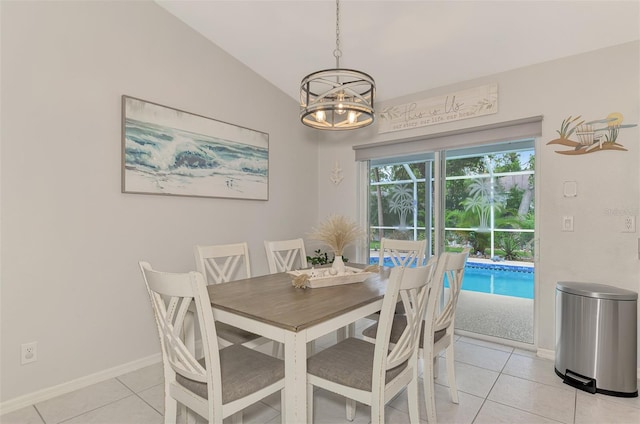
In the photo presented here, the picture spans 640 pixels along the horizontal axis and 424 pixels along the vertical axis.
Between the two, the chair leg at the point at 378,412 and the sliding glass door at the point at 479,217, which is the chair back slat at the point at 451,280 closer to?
the chair leg at the point at 378,412

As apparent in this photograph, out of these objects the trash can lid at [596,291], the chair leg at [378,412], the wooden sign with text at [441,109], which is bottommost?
the chair leg at [378,412]

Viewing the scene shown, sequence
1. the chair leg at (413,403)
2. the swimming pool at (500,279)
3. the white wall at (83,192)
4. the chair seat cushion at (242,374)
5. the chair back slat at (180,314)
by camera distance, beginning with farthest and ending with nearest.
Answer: the swimming pool at (500,279) → the white wall at (83,192) → the chair leg at (413,403) → the chair seat cushion at (242,374) → the chair back slat at (180,314)

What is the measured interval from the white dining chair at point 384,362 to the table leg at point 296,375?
8.9 inches

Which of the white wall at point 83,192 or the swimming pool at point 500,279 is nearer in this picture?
the white wall at point 83,192

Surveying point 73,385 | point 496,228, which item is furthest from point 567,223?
point 73,385

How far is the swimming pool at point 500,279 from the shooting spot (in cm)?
313

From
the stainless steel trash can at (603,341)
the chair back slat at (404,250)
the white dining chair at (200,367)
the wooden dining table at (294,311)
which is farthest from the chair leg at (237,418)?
the stainless steel trash can at (603,341)

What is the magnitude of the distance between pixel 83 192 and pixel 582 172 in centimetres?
371

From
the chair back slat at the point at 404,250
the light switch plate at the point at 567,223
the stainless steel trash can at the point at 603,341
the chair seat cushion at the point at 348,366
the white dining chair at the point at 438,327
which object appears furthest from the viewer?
the chair back slat at the point at 404,250

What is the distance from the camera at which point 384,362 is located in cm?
142

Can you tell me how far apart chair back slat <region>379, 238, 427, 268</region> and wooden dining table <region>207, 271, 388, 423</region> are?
0.79 meters

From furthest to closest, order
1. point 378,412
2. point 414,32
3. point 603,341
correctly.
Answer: point 414,32 → point 603,341 → point 378,412

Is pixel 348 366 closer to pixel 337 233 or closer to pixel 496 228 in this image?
pixel 337 233

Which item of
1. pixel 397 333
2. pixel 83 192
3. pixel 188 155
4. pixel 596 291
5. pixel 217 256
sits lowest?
pixel 397 333
